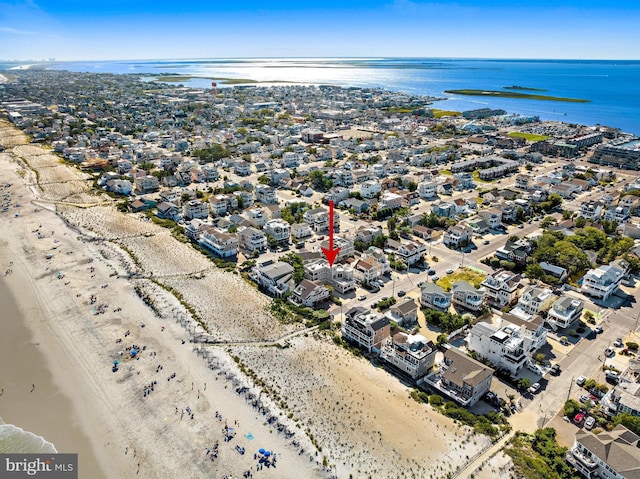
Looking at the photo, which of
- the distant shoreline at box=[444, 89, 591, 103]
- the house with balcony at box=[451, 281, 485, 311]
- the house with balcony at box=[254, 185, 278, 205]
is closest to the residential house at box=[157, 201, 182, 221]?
the house with balcony at box=[254, 185, 278, 205]

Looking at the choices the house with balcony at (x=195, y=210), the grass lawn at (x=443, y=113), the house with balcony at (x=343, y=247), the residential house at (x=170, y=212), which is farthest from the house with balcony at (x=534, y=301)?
the grass lawn at (x=443, y=113)

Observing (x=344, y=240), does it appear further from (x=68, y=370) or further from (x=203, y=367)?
(x=68, y=370)

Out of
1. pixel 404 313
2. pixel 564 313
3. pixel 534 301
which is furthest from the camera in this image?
pixel 534 301

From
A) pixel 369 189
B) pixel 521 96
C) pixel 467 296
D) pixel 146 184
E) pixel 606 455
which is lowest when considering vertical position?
pixel 521 96

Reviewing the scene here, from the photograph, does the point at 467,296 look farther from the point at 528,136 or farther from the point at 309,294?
the point at 528,136

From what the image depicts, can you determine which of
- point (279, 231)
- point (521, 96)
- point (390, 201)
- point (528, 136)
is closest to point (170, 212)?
point (279, 231)
